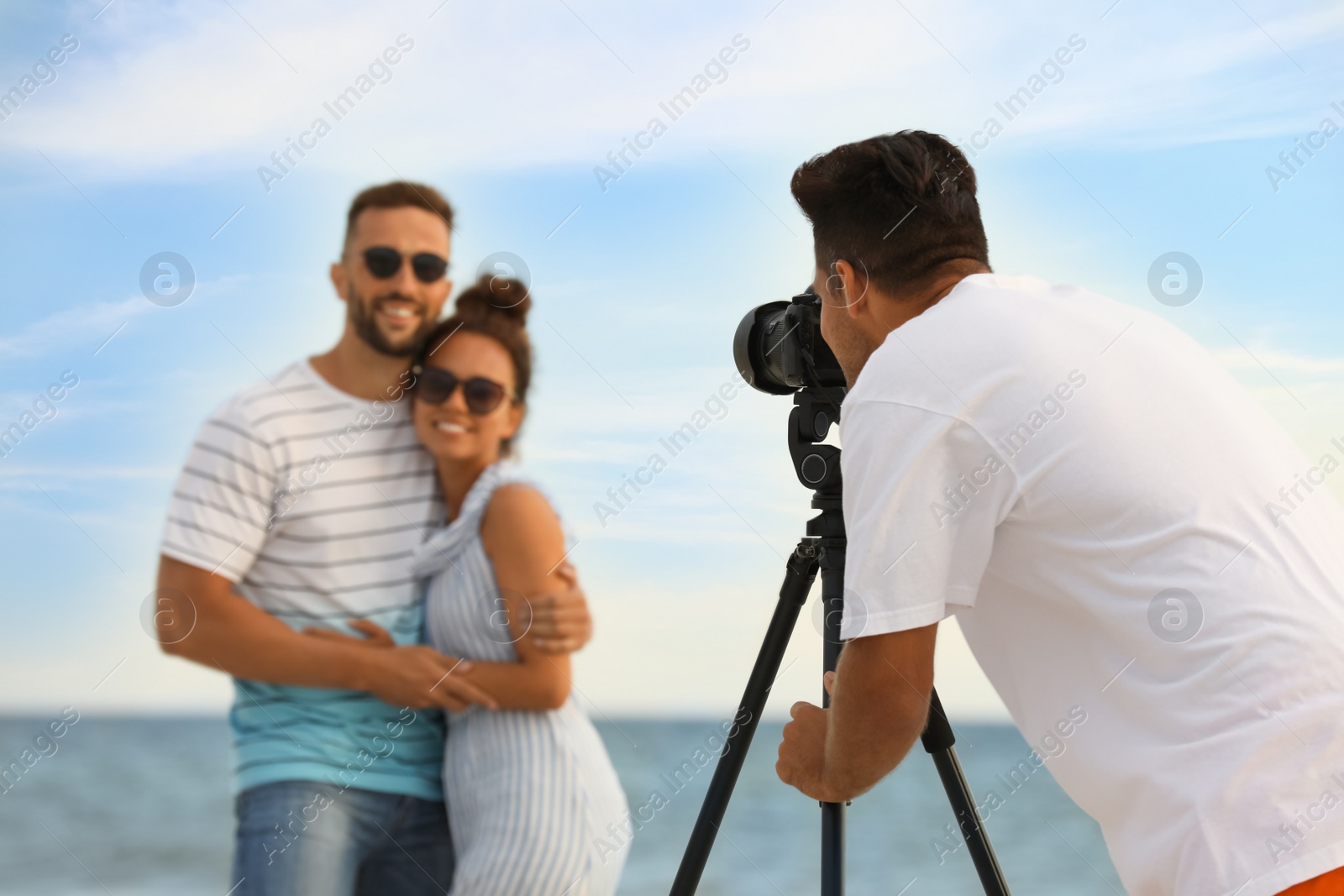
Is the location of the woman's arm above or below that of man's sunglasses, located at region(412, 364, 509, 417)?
below

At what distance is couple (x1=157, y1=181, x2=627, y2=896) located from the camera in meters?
1.12

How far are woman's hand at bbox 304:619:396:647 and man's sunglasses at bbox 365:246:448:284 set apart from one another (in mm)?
391

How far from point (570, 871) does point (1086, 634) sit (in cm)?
63

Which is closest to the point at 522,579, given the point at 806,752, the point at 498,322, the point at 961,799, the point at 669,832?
the point at 498,322

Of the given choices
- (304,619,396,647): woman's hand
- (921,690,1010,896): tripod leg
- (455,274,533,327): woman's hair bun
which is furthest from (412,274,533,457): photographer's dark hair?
(921,690,1010,896): tripod leg

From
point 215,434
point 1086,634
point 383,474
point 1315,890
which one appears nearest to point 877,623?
point 1086,634

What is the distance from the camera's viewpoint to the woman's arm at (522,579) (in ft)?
3.73

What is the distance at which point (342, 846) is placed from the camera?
44.3 inches

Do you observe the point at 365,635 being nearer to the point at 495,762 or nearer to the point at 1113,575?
Result: the point at 495,762

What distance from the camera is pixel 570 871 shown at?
1157mm

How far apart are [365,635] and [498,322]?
381mm

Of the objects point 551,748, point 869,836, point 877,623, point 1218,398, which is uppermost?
point 1218,398

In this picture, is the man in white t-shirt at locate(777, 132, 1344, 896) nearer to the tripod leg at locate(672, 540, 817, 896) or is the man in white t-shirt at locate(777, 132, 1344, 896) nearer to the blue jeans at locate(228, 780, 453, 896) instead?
the tripod leg at locate(672, 540, 817, 896)

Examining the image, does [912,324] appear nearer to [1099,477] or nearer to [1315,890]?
[1099,477]
